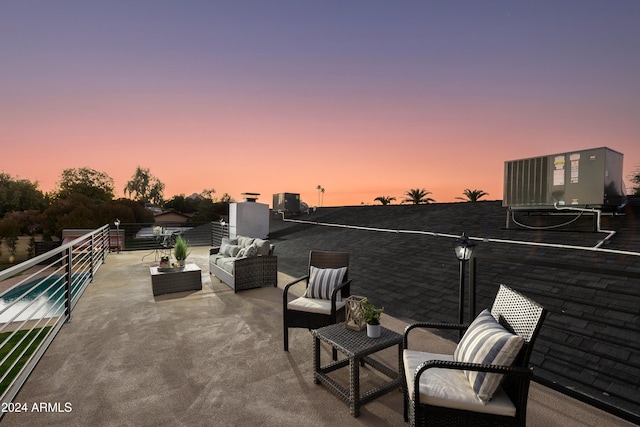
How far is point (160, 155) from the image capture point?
18.6 metres

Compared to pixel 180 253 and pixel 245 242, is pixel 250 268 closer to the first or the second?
pixel 245 242

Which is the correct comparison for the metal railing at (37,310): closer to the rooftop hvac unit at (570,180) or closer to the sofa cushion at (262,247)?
the sofa cushion at (262,247)

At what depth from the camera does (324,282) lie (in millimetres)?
3385

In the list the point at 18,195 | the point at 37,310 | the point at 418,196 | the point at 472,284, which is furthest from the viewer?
the point at 18,195

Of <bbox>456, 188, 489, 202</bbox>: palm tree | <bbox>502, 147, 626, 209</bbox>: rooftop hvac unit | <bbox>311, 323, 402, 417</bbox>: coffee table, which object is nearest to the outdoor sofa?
<bbox>311, 323, 402, 417</bbox>: coffee table

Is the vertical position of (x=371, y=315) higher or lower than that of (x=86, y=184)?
lower

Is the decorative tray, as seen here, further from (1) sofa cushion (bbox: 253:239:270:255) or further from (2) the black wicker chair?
(2) the black wicker chair

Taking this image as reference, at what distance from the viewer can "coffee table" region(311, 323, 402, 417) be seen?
2.10m

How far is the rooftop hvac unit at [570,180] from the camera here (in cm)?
436

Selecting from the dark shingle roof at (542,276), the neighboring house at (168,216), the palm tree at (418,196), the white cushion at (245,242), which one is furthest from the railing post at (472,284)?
the neighboring house at (168,216)

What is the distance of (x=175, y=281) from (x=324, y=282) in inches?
138

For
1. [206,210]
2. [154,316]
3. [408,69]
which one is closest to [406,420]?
[154,316]

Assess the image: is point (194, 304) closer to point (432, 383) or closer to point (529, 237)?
point (432, 383)

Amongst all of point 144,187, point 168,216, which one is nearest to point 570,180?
point 168,216
